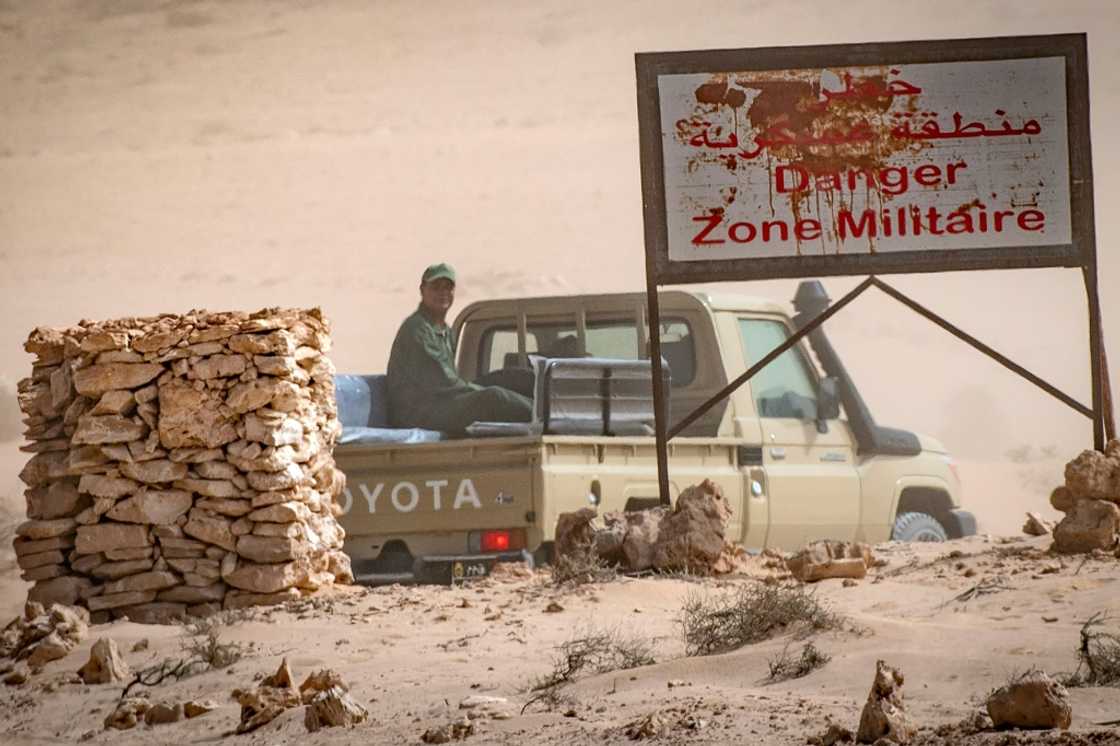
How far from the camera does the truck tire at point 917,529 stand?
1339cm

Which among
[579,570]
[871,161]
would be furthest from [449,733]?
[871,161]

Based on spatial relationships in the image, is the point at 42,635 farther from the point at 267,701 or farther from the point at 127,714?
the point at 267,701

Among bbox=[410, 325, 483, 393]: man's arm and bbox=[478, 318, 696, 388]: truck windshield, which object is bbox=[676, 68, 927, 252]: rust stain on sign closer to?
bbox=[478, 318, 696, 388]: truck windshield

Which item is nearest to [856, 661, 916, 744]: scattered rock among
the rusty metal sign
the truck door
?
the rusty metal sign

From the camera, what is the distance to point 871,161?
11469 millimetres

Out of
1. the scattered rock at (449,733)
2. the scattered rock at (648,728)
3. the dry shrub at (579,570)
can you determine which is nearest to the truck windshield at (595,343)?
the dry shrub at (579,570)

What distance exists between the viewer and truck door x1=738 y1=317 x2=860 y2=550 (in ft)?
40.9

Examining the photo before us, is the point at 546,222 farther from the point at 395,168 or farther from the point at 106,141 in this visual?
the point at 106,141

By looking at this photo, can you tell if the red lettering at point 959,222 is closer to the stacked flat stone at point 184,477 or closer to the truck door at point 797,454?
the truck door at point 797,454

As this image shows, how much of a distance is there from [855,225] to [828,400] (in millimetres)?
1863

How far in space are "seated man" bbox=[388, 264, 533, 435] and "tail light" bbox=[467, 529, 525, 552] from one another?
3.94 feet

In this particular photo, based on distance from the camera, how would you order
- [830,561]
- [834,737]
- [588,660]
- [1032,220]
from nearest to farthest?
1. [834,737]
2. [588,660]
3. [830,561]
4. [1032,220]

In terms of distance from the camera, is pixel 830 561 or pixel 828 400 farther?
pixel 828 400

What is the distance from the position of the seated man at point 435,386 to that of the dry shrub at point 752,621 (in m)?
3.99
